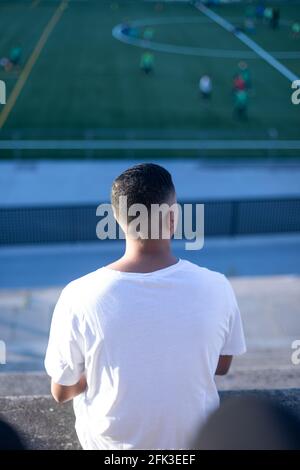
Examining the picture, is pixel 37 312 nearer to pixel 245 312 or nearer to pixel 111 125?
pixel 245 312

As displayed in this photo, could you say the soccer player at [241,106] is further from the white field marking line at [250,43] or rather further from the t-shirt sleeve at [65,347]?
the t-shirt sleeve at [65,347]

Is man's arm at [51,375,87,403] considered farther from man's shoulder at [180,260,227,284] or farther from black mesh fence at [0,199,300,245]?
black mesh fence at [0,199,300,245]

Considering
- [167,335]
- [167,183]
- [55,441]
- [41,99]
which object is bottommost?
[41,99]

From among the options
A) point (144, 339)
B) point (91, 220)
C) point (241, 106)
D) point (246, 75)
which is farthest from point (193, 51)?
point (144, 339)

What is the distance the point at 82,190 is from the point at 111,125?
540 centimetres

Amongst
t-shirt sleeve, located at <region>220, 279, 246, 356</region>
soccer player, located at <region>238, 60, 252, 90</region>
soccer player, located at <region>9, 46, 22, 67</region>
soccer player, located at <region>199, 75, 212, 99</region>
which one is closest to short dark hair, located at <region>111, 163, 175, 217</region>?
t-shirt sleeve, located at <region>220, 279, 246, 356</region>

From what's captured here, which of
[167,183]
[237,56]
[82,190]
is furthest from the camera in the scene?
[237,56]

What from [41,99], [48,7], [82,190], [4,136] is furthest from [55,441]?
[48,7]

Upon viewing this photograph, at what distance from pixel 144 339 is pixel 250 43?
3202cm

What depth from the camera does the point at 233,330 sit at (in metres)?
2.33

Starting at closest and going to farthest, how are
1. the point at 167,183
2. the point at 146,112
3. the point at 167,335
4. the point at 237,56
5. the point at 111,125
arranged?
the point at 167,335
the point at 167,183
the point at 111,125
the point at 146,112
the point at 237,56

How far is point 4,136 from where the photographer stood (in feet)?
58.2

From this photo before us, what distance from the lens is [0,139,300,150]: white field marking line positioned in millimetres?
17000

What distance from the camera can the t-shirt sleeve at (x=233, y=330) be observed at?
224cm
